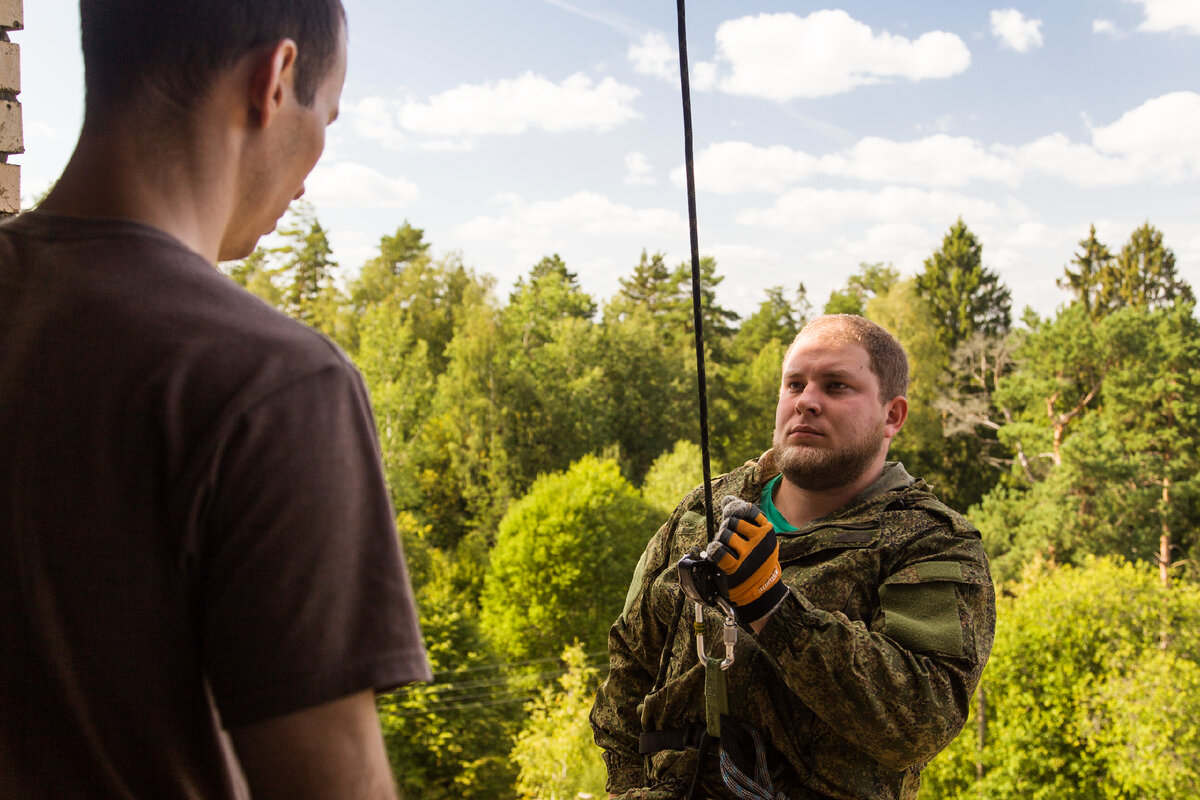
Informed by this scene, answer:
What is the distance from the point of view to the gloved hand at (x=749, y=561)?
6.98 ft

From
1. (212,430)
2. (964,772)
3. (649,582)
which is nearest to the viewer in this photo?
(212,430)

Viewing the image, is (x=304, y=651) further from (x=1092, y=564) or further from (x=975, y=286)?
(x=975, y=286)

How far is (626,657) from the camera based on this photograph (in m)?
2.86

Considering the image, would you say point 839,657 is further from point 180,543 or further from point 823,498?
point 180,543

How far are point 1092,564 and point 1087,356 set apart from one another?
10.2m

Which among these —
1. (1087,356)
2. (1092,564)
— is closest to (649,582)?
(1092,564)

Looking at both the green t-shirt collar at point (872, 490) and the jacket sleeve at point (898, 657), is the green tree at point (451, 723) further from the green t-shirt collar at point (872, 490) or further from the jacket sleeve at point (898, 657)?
the jacket sleeve at point (898, 657)

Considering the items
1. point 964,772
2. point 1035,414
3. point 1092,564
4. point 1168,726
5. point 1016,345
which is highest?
point 1016,345

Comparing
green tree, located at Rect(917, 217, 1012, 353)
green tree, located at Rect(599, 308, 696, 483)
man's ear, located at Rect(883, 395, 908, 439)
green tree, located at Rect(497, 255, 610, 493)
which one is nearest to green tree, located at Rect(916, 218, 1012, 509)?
green tree, located at Rect(917, 217, 1012, 353)

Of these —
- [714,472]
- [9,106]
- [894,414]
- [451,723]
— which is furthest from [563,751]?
[9,106]

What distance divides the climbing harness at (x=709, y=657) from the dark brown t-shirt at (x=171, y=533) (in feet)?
4.47

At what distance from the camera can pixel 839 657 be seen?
7.12ft

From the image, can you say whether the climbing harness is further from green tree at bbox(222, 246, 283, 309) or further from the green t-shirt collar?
green tree at bbox(222, 246, 283, 309)

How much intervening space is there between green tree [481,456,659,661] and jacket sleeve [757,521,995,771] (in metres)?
26.5
